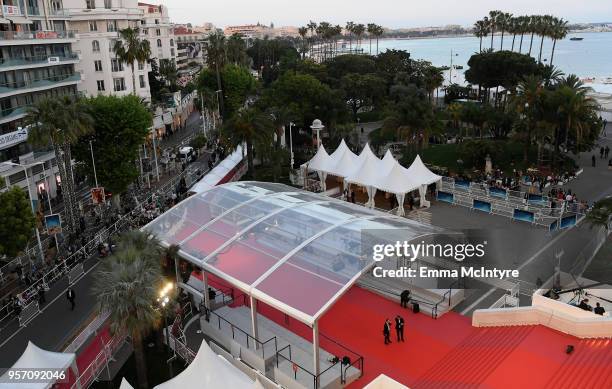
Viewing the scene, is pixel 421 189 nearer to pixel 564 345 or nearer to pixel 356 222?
pixel 356 222

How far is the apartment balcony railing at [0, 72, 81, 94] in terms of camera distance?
42.6 m

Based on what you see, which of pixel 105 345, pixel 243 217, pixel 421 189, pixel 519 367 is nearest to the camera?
pixel 519 367

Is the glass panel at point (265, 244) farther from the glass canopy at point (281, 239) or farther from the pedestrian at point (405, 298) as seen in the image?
the pedestrian at point (405, 298)

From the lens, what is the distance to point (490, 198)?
36.4 m

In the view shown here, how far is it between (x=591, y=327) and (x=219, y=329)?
14.4 m

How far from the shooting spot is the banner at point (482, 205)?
34.8 m

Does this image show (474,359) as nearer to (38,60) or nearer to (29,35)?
(38,60)

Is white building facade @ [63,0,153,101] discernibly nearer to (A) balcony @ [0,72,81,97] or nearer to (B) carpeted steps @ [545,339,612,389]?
(A) balcony @ [0,72,81,97]

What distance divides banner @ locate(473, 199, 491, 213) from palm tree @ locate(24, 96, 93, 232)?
25826 mm

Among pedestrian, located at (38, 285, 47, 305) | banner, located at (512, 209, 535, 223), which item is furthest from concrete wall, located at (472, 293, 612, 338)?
pedestrian, located at (38, 285, 47, 305)

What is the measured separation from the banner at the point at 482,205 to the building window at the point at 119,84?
41331 mm

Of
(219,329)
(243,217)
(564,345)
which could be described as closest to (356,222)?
(243,217)

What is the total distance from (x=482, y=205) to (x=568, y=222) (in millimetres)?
5523

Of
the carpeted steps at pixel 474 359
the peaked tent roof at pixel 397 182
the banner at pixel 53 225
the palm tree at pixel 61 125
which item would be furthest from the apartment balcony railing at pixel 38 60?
the carpeted steps at pixel 474 359
